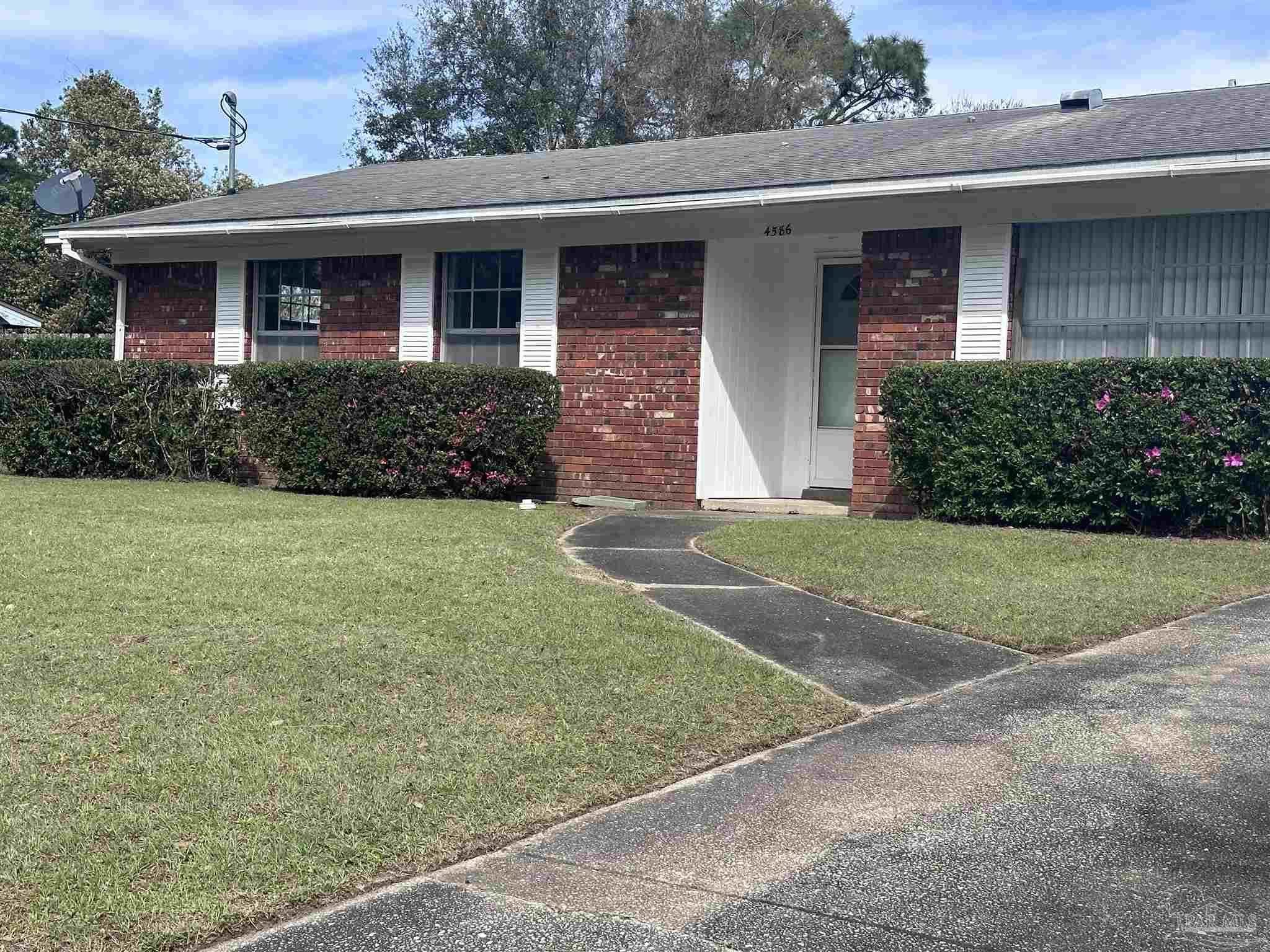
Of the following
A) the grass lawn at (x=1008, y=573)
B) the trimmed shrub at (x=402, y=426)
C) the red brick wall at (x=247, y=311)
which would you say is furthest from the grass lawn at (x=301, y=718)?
the red brick wall at (x=247, y=311)

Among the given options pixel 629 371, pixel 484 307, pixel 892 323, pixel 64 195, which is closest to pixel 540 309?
pixel 484 307

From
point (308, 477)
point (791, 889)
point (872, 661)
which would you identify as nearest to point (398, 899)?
point (791, 889)

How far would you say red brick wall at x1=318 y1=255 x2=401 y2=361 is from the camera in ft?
49.2

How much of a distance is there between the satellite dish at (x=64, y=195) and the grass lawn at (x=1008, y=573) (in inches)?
497

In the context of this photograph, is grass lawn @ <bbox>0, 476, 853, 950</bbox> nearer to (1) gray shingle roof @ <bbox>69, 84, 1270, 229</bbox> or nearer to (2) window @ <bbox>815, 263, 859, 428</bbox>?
(1) gray shingle roof @ <bbox>69, 84, 1270, 229</bbox>

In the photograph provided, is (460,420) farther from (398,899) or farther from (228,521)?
(398,899)

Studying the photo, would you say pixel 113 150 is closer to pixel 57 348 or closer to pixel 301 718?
pixel 57 348

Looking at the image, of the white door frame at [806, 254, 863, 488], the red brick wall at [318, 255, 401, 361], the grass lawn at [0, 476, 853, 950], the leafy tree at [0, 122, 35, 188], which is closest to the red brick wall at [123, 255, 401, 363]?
the red brick wall at [318, 255, 401, 361]

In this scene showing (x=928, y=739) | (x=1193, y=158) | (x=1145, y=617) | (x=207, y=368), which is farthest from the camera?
(x=207, y=368)

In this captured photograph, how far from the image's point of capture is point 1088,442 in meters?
10.4

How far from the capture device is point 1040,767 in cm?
461

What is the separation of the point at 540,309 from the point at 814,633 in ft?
26.2

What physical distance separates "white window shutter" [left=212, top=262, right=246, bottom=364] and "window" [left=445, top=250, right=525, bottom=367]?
2.83 metres

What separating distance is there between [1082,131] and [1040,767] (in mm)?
9115
